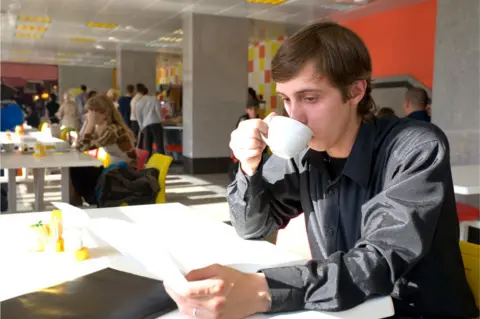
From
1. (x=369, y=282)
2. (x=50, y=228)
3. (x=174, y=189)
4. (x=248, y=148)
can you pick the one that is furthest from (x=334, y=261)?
(x=174, y=189)

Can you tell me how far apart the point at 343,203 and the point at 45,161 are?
9.81 feet

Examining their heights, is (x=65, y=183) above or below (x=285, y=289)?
below

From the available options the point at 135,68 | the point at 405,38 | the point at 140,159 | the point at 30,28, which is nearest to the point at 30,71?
the point at 135,68

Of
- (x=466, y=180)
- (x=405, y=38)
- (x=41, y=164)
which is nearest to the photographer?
(x=466, y=180)

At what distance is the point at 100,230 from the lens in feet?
4.68

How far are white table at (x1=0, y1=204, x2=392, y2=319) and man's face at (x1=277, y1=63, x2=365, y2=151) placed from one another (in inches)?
13.1

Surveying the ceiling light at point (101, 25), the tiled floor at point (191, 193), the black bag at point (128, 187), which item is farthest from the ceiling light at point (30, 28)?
the black bag at point (128, 187)

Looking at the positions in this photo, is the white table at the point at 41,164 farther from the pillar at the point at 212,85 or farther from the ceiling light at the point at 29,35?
the ceiling light at the point at 29,35

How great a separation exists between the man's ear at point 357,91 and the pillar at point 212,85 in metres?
6.94

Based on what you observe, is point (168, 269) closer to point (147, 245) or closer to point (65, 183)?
point (147, 245)

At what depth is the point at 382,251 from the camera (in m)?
0.92

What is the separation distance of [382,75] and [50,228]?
295 inches

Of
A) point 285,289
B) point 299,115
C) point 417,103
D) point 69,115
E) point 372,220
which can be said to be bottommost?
point 285,289

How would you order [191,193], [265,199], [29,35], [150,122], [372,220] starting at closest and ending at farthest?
[372,220]
[265,199]
[191,193]
[150,122]
[29,35]
